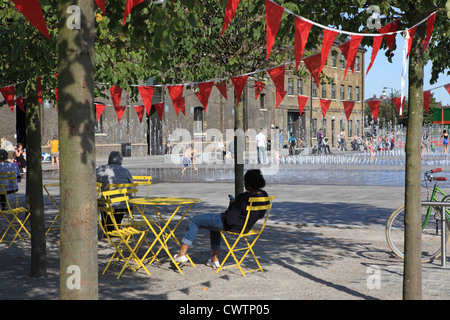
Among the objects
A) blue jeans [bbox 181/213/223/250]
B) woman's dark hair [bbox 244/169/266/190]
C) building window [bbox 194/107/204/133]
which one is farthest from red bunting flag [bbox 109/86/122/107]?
building window [bbox 194/107/204/133]

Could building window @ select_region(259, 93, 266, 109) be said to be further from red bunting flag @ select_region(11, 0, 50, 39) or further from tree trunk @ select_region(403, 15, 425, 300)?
red bunting flag @ select_region(11, 0, 50, 39)

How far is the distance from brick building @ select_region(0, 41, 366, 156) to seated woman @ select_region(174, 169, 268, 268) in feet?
56.3

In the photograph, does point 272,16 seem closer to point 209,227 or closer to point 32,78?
point 209,227

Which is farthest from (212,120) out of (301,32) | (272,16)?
(272,16)

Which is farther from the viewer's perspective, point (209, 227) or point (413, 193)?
point (209, 227)

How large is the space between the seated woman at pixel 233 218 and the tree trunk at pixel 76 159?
11.4 feet

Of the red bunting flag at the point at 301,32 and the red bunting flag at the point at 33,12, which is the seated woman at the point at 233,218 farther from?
the red bunting flag at the point at 33,12

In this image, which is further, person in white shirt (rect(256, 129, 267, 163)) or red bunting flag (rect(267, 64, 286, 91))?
person in white shirt (rect(256, 129, 267, 163))

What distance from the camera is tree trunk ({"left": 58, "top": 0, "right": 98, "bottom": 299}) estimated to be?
3268mm

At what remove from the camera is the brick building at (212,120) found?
36250 millimetres

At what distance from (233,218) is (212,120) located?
42999 millimetres

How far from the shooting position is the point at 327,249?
805 cm

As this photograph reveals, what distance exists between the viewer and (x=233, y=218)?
6.72 metres
